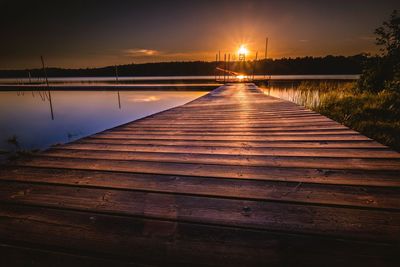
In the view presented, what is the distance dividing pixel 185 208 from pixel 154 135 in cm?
199

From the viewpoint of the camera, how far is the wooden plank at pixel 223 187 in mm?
1409

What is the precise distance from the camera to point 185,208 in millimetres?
1352

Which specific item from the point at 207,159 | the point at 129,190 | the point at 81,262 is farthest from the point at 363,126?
the point at 81,262

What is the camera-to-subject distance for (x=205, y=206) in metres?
1.37

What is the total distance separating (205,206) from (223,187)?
0.89ft

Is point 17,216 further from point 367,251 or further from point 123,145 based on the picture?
point 367,251

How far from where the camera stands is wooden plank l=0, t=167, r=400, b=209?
141cm

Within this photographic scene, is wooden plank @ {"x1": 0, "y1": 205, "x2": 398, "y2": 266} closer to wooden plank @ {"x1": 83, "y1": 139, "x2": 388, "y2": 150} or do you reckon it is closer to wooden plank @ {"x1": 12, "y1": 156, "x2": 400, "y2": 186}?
wooden plank @ {"x1": 12, "y1": 156, "x2": 400, "y2": 186}

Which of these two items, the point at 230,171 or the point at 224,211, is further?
the point at 230,171

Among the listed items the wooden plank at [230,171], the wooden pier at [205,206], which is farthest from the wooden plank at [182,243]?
the wooden plank at [230,171]

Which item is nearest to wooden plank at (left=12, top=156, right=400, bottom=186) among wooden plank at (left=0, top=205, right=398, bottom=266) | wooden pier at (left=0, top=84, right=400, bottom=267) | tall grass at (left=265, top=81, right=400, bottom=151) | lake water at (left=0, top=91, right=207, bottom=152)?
wooden pier at (left=0, top=84, right=400, bottom=267)

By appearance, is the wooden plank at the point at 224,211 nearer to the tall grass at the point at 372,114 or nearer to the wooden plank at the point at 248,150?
the wooden plank at the point at 248,150

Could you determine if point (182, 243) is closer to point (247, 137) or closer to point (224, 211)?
point (224, 211)

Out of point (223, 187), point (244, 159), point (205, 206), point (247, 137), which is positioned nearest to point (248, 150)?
point (244, 159)
